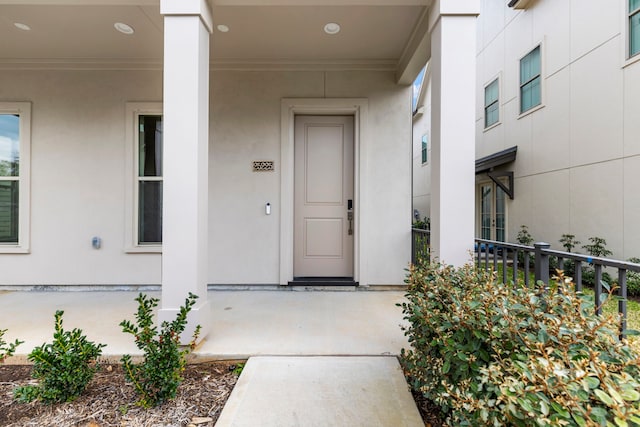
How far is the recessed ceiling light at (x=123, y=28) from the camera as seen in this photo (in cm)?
315

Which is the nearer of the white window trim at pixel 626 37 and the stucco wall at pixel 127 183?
the stucco wall at pixel 127 183

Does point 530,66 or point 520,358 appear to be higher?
point 530,66

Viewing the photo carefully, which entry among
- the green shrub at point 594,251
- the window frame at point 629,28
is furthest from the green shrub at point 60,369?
the window frame at point 629,28

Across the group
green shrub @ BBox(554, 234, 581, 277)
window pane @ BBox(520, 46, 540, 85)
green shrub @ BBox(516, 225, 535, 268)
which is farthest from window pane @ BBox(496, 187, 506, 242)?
window pane @ BBox(520, 46, 540, 85)

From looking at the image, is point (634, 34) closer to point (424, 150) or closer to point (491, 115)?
point (491, 115)

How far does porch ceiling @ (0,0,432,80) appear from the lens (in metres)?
2.87

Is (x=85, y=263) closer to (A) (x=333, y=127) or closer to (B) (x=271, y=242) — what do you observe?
(B) (x=271, y=242)

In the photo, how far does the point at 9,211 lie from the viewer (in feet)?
13.0

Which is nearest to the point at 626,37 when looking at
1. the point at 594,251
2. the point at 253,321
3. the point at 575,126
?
the point at 575,126

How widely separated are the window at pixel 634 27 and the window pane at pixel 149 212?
6.77 m

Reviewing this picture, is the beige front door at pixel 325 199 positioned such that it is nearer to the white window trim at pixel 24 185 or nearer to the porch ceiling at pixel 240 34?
the porch ceiling at pixel 240 34

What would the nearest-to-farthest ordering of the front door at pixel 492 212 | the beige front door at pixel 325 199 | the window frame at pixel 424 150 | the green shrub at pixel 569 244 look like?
the beige front door at pixel 325 199 < the green shrub at pixel 569 244 < the front door at pixel 492 212 < the window frame at pixel 424 150

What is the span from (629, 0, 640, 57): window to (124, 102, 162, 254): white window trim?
6.53 meters

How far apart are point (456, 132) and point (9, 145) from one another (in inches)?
210
